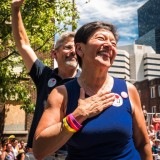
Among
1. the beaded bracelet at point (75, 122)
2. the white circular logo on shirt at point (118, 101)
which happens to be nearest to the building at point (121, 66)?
the white circular logo on shirt at point (118, 101)

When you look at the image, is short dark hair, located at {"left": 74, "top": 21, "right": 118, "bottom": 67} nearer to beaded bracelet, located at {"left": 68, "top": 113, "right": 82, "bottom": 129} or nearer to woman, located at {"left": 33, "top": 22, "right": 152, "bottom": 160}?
woman, located at {"left": 33, "top": 22, "right": 152, "bottom": 160}

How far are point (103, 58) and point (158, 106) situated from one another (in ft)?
205

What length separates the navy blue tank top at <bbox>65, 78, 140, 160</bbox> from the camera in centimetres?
201

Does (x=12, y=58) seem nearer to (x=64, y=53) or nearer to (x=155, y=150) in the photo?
(x=155, y=150)

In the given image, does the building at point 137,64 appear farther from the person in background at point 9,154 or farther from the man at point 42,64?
the man at point 42,64

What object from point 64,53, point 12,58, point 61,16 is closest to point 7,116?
point 12,58

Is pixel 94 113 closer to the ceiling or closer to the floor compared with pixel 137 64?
closer to the floor

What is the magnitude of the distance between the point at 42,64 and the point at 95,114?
151 centimetres

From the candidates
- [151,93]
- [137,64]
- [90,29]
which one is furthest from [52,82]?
[137,64]

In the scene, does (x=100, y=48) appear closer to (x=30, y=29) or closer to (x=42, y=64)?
(x=42, y=64)

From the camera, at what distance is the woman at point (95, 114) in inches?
78.1

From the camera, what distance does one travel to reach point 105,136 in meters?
2.01

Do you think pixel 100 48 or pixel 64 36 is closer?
pixel 100 48

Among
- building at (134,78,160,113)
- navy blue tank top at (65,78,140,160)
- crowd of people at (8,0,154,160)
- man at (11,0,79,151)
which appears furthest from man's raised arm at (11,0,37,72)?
building at (134,78,160,113)
